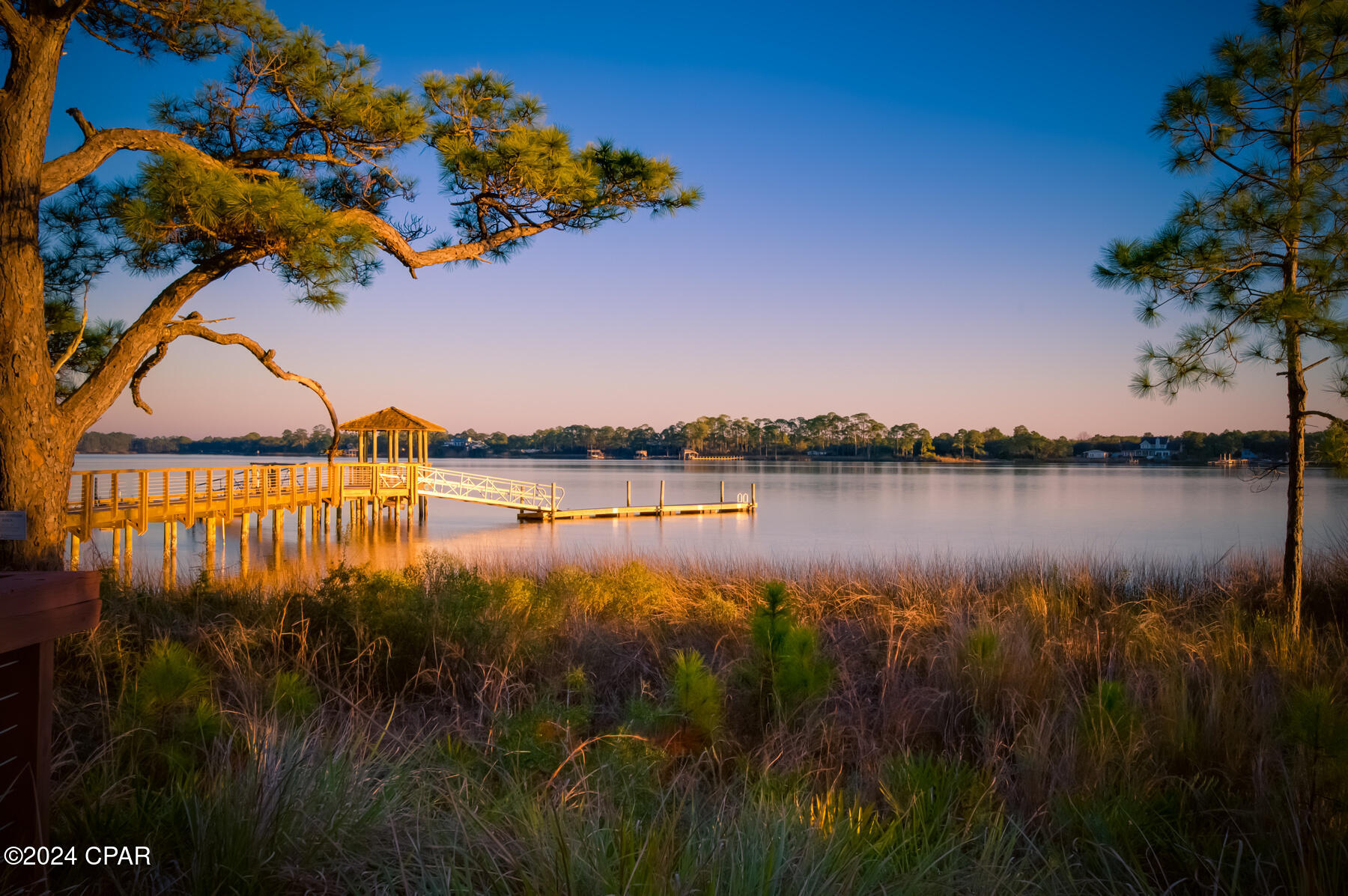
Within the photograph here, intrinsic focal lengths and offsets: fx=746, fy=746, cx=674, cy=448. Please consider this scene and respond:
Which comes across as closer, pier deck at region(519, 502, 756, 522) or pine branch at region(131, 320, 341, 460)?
pine branch at region(131, 320, 341, 460)

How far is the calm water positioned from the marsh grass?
6473 mm

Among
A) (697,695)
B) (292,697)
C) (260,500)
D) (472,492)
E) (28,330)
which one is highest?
(28,330)

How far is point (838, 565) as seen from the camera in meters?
12.6

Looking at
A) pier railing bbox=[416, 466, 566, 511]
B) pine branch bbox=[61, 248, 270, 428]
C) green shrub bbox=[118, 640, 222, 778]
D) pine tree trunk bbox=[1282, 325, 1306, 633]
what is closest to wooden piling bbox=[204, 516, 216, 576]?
pine branch bbox=[61, 248, 270, 428]

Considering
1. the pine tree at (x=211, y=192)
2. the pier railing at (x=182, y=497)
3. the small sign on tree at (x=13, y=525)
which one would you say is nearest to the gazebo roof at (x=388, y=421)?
the pier railing at (x=182, y=497)

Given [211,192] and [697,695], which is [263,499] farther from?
[697,695]

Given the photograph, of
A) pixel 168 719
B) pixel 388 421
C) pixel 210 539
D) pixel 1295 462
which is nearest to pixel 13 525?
pixel 168 719

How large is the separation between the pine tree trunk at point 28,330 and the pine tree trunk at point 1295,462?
403 inches

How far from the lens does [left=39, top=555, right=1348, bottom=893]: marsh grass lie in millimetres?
2291

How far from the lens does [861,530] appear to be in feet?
108

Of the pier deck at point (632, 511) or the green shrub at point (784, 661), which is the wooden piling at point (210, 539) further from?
the pier deck at point (632, 511)

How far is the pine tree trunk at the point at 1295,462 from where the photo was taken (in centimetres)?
Answer: 651

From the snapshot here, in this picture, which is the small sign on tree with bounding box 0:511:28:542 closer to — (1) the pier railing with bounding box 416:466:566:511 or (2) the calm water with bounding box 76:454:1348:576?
(2) the calm water with bounding box 76:454:1348:576

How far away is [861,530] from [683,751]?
30.5 meters
